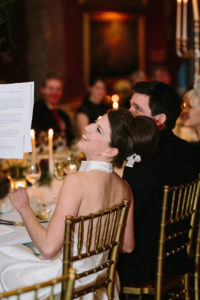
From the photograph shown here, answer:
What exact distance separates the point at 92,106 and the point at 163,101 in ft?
8.69

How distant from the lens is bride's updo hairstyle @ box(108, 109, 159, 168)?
1.79m

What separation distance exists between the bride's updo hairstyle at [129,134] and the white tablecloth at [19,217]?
53 centimetres

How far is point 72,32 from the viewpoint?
353 inches

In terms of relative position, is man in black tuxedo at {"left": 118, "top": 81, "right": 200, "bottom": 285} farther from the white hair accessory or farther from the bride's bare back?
the bride's bare back

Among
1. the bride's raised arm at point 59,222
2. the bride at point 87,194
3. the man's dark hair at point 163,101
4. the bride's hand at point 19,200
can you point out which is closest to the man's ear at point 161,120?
the man's dark hair at point 163,101

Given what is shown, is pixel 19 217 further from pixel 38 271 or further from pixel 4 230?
pixel 38 271

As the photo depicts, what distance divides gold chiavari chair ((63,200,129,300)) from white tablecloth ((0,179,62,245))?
0.32 m

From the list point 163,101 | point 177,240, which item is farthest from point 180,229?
point 163,101

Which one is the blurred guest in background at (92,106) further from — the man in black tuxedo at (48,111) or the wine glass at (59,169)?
the wine glass at (59,169)

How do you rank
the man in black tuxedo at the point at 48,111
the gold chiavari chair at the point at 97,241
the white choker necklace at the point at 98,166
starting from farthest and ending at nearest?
1. the man in black tuxedo at the point at 48,111
2. the white choker necklace at the point at 98,166
3. the gold chiavari chair at the point at 97,241

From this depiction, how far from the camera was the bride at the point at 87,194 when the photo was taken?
1655mm

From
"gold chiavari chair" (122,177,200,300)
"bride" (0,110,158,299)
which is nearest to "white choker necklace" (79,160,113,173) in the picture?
"bride" (0,110,158,299)

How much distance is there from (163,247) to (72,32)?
7680mm

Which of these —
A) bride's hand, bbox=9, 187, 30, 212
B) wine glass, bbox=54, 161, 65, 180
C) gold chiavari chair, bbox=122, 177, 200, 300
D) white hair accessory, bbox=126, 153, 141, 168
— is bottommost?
gold chiavari chair, bbox=122, 177, 200, 300
